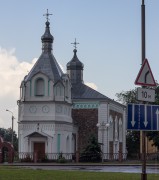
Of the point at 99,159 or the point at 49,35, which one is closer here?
the point at 99,159

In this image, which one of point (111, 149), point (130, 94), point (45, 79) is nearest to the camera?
point (45, 79)

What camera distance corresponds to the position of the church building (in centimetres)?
5688

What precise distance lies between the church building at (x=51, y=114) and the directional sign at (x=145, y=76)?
42.1 metres

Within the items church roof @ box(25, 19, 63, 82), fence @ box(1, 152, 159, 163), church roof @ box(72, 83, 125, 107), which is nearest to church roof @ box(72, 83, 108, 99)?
church roof @ box(72, 83, 125, 107)

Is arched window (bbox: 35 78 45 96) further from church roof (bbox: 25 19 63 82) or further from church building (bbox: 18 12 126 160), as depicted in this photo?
church roof (bbox: 25 19 63 82)

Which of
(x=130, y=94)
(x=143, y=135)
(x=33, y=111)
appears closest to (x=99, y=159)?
(x=33, y=111)

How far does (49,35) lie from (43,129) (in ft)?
36.7

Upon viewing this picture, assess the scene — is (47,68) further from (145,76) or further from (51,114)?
(145,76)

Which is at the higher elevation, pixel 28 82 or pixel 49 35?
pixel 49 35

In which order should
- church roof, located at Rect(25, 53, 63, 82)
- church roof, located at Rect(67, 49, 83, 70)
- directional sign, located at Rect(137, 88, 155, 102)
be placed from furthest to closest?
church roof, located at Rect(67, 49, 83, 70) → church roof, located at Rect(25, 53, 63, 82) → directional sign, located at Rect(137, 88, 155, 102)

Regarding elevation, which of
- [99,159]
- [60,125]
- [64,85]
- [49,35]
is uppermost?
Result: [49,35]

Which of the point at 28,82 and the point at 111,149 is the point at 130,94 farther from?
the point at 28,82

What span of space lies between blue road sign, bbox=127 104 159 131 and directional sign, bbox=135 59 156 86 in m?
0.65

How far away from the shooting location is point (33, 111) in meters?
57.8
